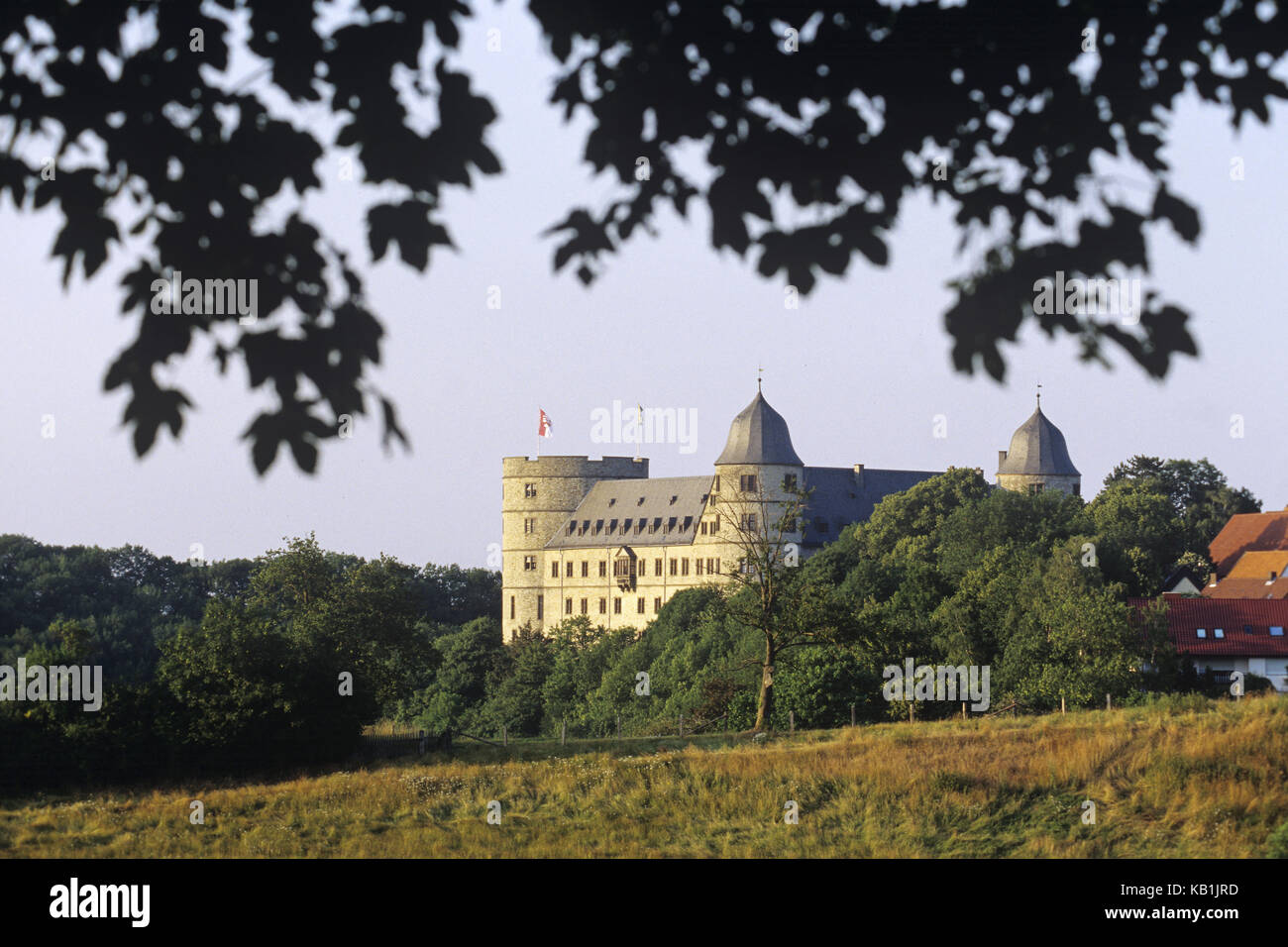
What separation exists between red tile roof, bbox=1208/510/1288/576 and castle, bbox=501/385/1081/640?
1084 inches

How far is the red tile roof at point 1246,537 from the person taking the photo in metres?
83.1

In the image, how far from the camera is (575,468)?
118812mm

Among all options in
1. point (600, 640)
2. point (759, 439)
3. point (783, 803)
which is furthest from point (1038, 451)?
point (783, 803)

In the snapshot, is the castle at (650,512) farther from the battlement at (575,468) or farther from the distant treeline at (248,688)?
the distant treeline at (248,688)

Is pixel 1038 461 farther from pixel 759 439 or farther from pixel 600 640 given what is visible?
pixel 600 640

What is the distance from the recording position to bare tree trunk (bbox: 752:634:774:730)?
47.5 metres

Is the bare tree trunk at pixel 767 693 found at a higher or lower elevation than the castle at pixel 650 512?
lower

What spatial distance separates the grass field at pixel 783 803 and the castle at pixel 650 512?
215 ft

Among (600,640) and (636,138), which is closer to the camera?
(636,138)

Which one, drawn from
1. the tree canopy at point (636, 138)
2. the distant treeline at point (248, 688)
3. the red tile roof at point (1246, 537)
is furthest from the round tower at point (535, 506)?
the tree canopy at point (636, 138)

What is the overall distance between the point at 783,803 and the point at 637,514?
271 ft

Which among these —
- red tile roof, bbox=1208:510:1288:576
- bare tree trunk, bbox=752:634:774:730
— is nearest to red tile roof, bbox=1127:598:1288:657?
bare tree trunk, bbox=752:634:774:730
